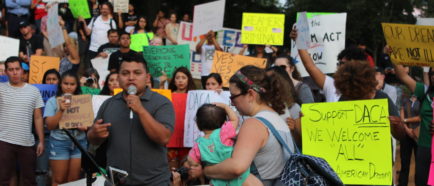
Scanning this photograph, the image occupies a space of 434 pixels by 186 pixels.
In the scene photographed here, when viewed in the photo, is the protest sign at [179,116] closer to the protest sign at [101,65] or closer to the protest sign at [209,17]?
the protest sign at [101,65]

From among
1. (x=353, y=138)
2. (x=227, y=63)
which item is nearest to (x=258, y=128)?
(x=353, y=138)

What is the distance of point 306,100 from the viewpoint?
6352mm

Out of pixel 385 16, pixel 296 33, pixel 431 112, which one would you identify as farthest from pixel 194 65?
pixel 385 16

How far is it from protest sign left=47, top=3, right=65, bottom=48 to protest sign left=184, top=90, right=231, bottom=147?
3.43m

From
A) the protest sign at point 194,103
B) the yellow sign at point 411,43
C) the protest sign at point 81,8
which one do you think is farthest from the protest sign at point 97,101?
the protest sign at point 81,8

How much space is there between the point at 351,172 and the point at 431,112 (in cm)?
124

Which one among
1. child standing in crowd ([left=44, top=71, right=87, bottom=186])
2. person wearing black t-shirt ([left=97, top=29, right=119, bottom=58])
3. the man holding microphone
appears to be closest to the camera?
the man holding microphone

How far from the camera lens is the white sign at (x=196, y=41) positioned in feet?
37.4

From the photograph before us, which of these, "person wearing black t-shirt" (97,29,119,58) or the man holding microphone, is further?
"person wearing black t-shirt" (97,29,119,58)

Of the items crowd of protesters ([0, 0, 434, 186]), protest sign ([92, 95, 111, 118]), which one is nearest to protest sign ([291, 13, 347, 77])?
crowd of protesters ([0, 0, 434, 186])

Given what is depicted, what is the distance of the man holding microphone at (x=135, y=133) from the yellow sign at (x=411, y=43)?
2.22m

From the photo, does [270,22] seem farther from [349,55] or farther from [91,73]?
[349,55]

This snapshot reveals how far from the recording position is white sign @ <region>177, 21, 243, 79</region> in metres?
11.4

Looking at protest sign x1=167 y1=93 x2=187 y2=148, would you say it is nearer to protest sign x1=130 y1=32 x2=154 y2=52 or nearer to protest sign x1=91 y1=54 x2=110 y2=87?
protest sign x1=91 y1=54 x2=110 y2=87
